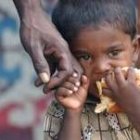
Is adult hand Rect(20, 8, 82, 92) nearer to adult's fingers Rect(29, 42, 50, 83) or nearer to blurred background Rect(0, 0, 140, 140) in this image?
adult's fingers Rect(29, 42, 50, 83)

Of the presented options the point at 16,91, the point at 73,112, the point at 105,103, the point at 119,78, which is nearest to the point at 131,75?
Answer: the point at 119,78

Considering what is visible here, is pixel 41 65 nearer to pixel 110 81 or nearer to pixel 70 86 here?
pixel 70 86

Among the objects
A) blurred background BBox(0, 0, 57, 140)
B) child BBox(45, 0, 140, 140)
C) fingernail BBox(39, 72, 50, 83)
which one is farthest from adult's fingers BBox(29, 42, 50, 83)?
blurred background BBox(0, 0, 57, 140)

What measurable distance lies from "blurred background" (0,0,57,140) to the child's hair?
2.20 meters

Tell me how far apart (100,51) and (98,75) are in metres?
0.09

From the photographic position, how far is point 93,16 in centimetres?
276

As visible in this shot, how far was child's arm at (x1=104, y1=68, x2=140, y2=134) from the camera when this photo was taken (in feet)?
8.39

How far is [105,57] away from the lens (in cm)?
267

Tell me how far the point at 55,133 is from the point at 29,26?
0.43m

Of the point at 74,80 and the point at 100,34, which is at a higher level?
the point at 100,34

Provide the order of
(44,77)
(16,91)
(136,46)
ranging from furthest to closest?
(16,91), (136,46), (44,77)

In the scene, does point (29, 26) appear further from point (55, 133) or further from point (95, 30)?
point (55, 133)

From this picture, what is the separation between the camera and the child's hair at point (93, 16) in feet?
9.02

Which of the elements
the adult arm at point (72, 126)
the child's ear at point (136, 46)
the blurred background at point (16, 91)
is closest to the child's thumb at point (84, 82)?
the adult arm at point (72, 126)
